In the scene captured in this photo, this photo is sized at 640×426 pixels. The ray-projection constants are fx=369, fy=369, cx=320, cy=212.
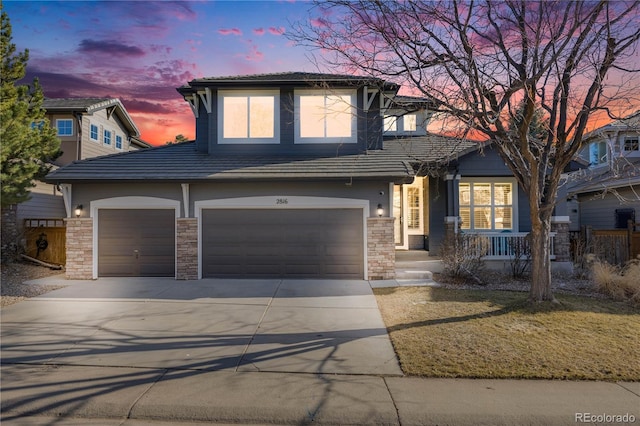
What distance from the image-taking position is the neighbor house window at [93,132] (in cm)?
2084

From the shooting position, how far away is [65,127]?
19.9 metres

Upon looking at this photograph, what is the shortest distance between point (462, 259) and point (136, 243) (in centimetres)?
969

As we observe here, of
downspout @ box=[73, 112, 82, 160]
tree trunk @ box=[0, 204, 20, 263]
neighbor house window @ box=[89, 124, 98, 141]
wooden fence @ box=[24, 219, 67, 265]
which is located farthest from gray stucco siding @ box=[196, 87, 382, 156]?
neighbor house window @ box=[89, 124, 98, 141]

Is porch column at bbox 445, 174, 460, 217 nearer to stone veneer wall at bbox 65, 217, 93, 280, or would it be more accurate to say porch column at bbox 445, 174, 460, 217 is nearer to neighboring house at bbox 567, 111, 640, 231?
neighboring house at bbox 567, 111, 640, 231

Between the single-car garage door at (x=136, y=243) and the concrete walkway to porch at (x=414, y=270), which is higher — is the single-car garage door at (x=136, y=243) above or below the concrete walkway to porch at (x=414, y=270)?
above

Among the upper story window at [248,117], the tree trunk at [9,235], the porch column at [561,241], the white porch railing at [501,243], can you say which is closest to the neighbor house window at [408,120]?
the white porch railing at [501,243]

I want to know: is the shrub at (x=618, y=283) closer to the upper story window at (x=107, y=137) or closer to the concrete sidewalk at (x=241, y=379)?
the concrete sidewalk at (x=241, y=379)

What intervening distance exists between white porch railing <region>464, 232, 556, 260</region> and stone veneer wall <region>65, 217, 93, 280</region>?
37.8 feet

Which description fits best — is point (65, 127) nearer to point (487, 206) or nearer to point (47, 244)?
point (47, 244)

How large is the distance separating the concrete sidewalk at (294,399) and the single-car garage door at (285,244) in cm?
640

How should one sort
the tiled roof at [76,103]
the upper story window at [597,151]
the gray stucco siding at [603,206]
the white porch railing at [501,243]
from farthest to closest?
the tiled roof at [76,103] < the upper story window at [597,151] < the gray stucco siding at [603,206] < the white porch railing at [501,243]

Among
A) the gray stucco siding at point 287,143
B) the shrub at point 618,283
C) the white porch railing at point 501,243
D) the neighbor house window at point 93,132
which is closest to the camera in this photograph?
the shrub at point 618,283

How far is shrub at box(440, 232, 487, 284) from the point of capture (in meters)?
10.3

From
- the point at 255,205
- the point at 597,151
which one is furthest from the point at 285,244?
the point at 597,151
